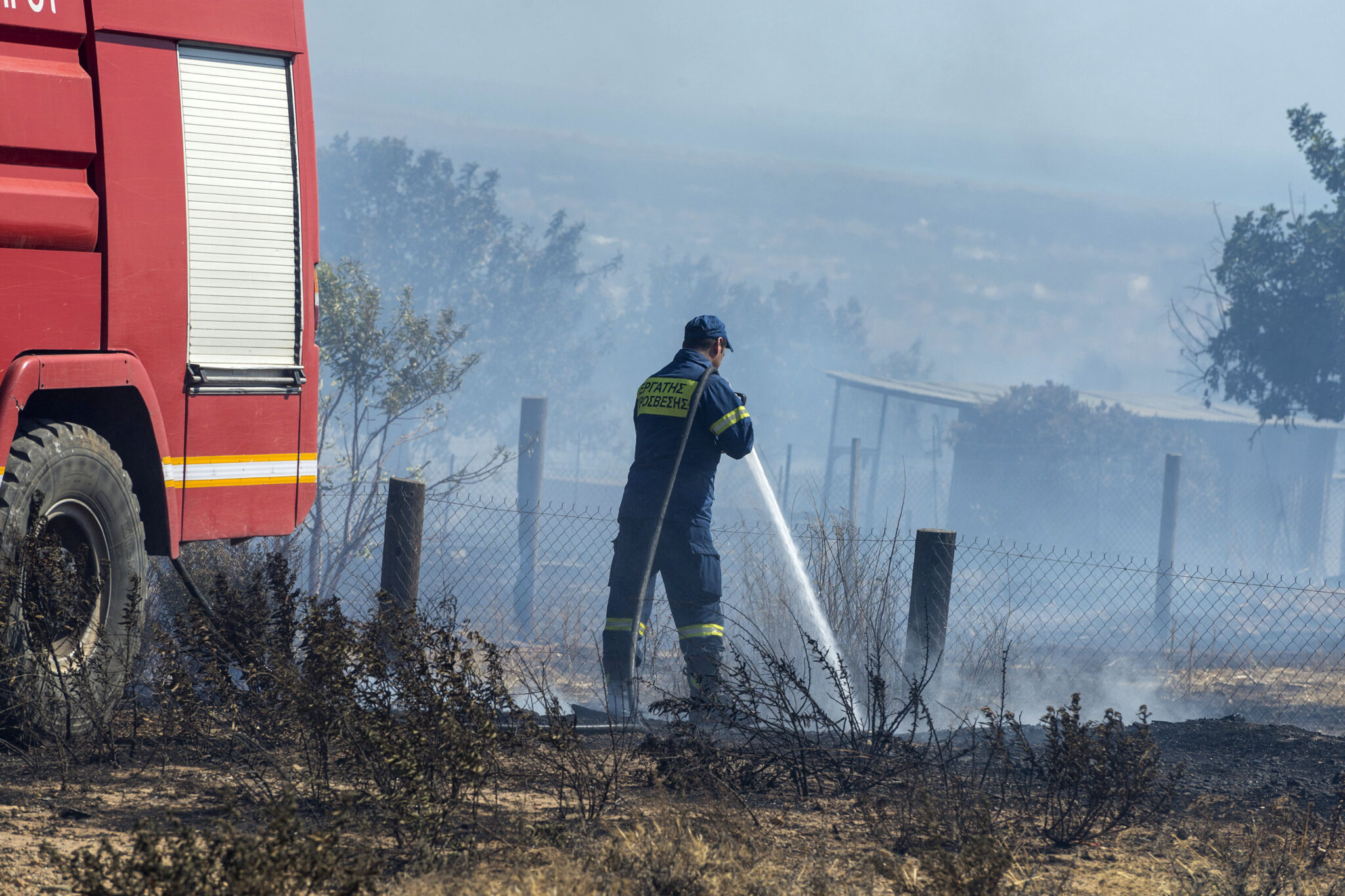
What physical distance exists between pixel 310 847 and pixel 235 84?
10.2 feet

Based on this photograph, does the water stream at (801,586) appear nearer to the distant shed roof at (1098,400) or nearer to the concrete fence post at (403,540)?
the concrete fence post at (403,540)

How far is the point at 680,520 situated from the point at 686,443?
37 centimetres

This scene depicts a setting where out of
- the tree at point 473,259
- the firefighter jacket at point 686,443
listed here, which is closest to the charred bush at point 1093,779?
the firefighter jacket at point 686,443

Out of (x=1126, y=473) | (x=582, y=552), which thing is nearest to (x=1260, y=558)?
(x=1126, y=473)

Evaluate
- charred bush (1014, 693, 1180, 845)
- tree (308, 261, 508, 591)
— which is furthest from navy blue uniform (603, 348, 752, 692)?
tree (308, 261, 508, 591)

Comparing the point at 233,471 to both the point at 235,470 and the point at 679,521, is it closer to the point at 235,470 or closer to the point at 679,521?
the point at 235,470

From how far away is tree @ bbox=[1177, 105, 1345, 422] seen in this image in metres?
15.2

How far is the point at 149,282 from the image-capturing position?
3.98 m

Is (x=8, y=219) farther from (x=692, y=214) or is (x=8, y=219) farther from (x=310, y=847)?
(x=692, y=214)

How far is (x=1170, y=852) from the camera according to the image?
342 centimetres

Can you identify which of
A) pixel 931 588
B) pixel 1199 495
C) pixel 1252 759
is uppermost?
pixel 931 588

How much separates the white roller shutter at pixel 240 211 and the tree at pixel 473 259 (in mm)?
36648

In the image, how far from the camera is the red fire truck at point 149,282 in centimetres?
361

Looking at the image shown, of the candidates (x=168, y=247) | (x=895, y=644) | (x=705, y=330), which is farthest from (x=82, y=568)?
(x=895, y=644)
